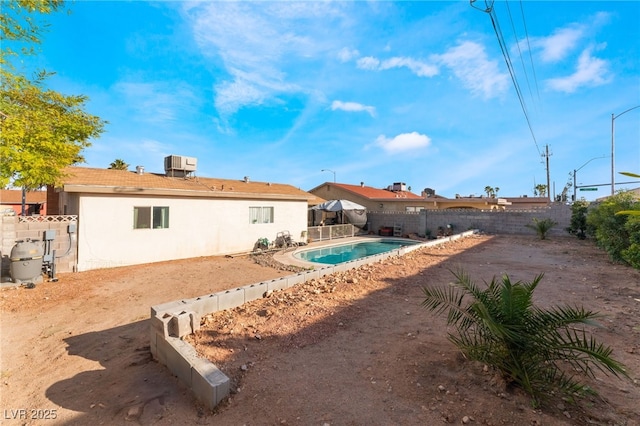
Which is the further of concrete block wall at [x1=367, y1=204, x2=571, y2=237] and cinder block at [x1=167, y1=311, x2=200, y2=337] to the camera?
concrete block wall at [x1=367, y1=204, x2=571, y2=237]

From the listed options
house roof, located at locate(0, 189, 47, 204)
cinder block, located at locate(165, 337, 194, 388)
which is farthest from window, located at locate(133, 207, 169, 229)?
house roof, located at locate(0, 189, 47, 204)

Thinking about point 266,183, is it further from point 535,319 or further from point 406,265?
point 535,319

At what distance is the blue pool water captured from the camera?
14359mm

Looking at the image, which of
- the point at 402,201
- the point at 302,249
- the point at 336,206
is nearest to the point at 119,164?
the point at 336,206

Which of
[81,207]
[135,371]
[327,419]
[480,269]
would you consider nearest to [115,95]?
[81,207]

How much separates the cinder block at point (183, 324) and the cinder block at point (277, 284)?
5.98ft

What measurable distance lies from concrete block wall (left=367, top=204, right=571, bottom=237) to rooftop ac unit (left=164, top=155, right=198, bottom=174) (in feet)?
49.9

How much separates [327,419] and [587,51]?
1393 cm

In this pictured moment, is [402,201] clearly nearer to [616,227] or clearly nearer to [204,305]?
[616,227]

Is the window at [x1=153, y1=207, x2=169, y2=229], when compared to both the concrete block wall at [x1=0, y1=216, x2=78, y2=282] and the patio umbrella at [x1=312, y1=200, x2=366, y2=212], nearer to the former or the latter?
the concrete block wall at [x1=0, y1=216, x2=78, y2=282]

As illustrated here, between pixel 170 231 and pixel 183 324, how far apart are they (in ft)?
29.1

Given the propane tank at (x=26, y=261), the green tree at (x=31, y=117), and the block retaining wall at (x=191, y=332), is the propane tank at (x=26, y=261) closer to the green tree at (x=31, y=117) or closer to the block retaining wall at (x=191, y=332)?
the green tree at (x=31, y=117)

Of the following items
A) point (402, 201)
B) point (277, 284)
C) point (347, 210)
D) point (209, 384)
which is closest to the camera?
point (209, 384)

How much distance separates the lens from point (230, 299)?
5.00 m
